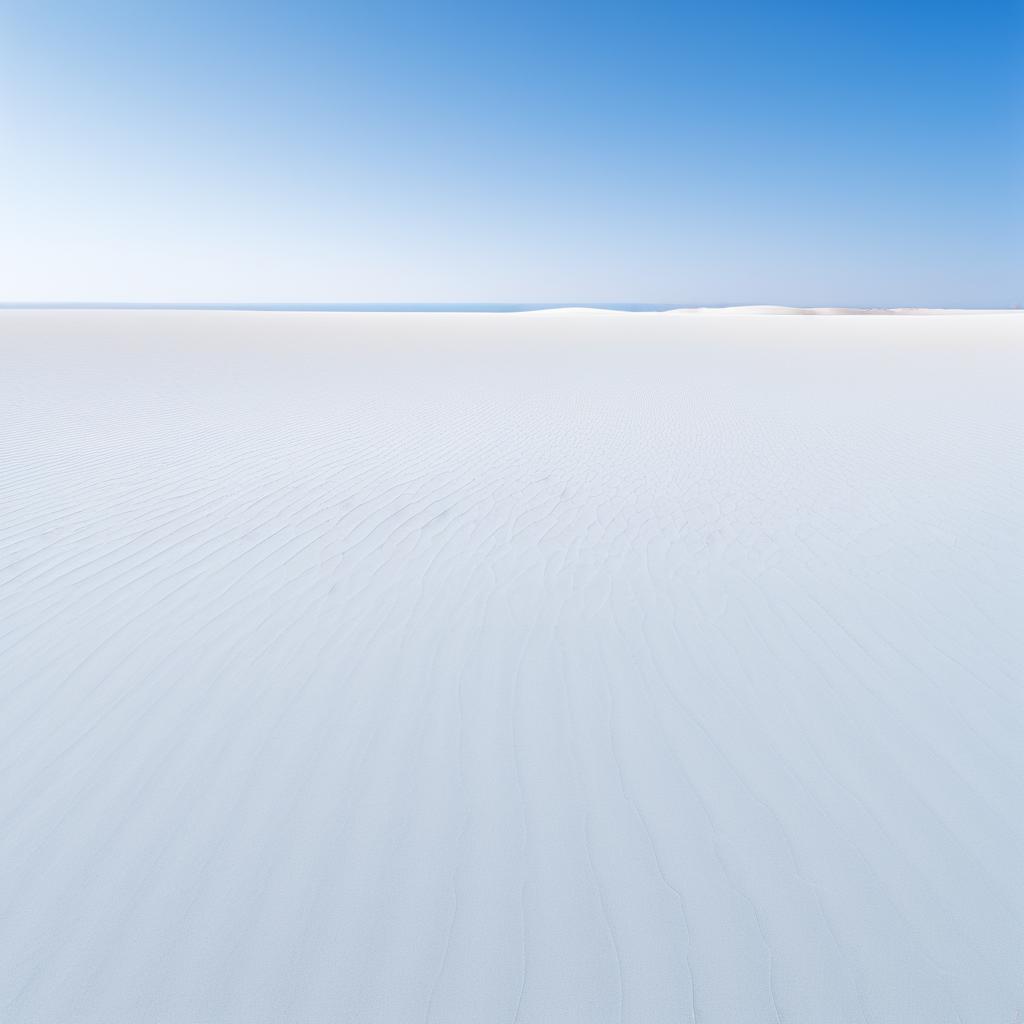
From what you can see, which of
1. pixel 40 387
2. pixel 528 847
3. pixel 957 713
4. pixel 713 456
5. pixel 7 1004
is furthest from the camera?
pixel 40 387

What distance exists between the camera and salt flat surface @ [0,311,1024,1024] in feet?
5.87

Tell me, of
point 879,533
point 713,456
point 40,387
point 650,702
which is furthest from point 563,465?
point 40,387

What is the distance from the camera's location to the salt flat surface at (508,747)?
1.79 m

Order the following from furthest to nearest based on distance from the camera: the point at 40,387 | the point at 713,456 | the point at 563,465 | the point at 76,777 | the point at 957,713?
the point at 40,387 → the point at 713,456 → the point at 563,465 → the point at 957,713 → the point at 76,777

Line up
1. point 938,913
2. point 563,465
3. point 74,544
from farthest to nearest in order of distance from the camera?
point 563,465
point 74,544
point 938,913

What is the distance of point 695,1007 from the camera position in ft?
5.62

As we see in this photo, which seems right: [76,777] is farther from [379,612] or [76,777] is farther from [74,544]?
[74,544]

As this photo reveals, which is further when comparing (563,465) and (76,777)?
(563,465)

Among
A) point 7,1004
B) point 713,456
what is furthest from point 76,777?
point 713,456

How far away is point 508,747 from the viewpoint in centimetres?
264

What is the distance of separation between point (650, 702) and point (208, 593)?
2.78 metres

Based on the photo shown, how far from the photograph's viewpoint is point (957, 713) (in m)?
2.87

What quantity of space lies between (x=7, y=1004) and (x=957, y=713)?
3586 millimetres

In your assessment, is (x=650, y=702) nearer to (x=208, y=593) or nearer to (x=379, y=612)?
(x=379, y=612)
